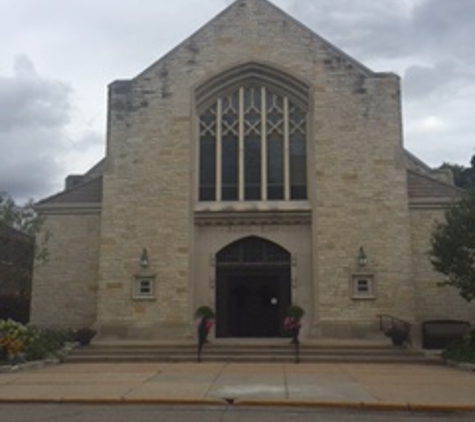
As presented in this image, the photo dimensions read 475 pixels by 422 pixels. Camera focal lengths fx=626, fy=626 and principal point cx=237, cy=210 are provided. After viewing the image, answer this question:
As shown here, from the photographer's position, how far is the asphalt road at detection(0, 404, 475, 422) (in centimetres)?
960

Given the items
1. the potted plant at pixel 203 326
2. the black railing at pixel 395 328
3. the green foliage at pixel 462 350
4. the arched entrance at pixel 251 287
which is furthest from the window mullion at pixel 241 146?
the green foliage at pixel 462 350

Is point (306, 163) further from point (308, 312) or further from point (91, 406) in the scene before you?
point (91, 406)

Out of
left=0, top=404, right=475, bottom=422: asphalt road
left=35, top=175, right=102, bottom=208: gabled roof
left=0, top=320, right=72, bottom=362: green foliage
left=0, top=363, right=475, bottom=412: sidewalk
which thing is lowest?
left=0, top=404, right=475, bottom=422: asphalt road

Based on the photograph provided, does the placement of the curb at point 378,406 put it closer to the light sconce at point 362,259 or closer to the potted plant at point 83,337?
the potted plant at point 83,337

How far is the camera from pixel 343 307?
847 inches

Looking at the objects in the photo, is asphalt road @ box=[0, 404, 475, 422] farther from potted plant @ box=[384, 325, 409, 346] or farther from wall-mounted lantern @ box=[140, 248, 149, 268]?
wall-mounted lantern @ box=[140, 248, 149, 268]

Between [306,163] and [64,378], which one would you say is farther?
[306,163]

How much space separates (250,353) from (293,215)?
5.92m

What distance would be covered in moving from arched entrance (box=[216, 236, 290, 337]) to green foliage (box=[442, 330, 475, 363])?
6.40 m

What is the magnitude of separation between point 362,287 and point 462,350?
4837 mm

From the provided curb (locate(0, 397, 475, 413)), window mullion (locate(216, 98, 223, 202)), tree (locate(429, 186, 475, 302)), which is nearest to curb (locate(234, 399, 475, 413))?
curb (locate(0, 397, 475, 413))

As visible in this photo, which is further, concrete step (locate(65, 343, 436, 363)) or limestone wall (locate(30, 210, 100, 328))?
limestone wall (locate(30, 210, 100, 328))

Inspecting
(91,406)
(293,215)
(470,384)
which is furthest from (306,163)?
(91,406)

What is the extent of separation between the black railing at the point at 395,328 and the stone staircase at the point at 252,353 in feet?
1.16
